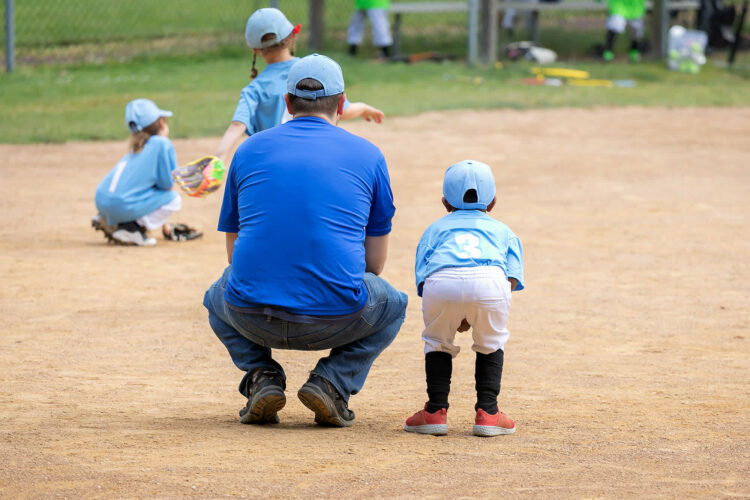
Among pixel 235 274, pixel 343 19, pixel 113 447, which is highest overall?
pixel 235 274

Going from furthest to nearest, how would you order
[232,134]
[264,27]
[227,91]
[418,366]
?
[227,91], [232,134], [264,27], [418,366]

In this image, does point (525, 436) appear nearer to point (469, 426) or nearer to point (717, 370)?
point (469, 426)

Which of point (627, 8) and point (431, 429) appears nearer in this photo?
point (431, 429)

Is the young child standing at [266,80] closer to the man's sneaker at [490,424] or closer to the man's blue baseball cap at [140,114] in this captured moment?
the man's blue baseball cap at [140,114]

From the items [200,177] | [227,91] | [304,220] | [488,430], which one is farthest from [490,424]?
[227,91]

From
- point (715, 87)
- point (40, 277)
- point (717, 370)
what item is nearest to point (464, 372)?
point (717, 370)

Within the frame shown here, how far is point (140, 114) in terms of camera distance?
7746 mm

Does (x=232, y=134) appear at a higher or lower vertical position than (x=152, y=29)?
higher

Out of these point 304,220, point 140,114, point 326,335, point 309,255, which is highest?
point 304,220

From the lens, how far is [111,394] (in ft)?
14.8

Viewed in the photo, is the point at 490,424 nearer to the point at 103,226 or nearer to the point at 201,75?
the point at 103,226

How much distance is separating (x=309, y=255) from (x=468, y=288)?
560 mm

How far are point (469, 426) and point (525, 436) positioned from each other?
0.27 meters

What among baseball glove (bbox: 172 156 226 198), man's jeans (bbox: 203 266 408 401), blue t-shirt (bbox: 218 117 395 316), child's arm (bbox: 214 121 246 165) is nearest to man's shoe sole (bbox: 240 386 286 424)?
man's jeans (bbox: 203 266 408 401)
